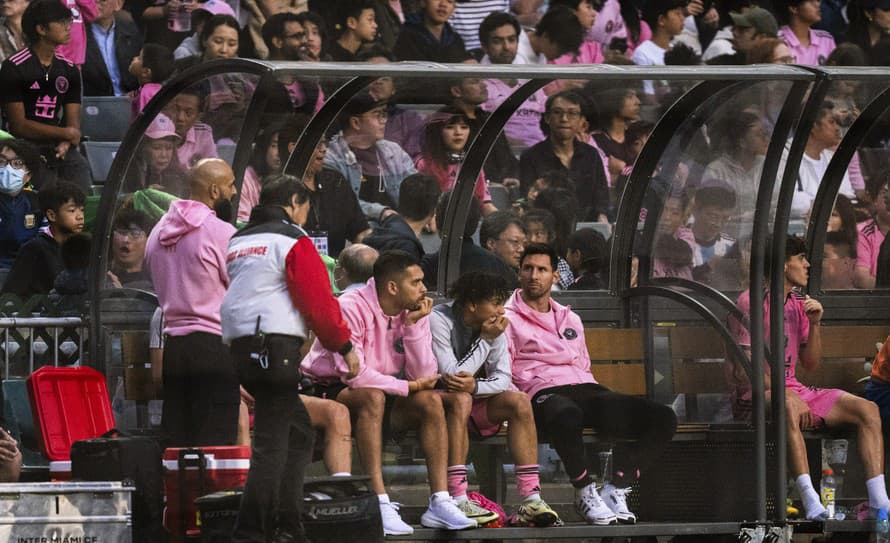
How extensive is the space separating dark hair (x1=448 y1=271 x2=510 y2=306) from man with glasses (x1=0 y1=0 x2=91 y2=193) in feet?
6.58

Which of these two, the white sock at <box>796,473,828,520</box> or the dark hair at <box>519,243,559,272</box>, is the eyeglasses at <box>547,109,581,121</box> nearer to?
the dark hair at <box>519,243,559,272</box>

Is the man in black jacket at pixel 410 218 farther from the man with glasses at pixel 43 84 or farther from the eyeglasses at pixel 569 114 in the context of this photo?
the man with glasses at pixel 43 84

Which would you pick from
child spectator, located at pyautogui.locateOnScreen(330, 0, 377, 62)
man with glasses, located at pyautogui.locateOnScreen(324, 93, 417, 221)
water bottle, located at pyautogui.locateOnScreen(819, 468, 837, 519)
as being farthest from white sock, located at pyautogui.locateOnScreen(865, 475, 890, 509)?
child spectator, located at pyautogui.locateOnScreen(330, 0, 377, 62)

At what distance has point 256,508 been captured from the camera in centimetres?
712

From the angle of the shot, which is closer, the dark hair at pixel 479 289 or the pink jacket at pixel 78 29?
the dark hair at pixel 479 289

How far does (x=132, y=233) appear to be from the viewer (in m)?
7.63

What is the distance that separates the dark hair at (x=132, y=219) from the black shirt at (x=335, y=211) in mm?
673

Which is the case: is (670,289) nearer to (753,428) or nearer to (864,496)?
(753,428)

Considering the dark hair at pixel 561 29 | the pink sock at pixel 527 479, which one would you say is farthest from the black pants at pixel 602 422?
the dark hair at pixel 561 29

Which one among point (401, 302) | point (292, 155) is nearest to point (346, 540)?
point (401, 302)

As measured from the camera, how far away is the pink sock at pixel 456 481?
25.0 feet

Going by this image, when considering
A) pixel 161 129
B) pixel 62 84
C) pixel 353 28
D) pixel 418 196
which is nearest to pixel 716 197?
pixel 418 196

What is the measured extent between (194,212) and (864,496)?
3.26m

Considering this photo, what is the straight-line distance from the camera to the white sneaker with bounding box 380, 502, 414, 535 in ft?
24.5
